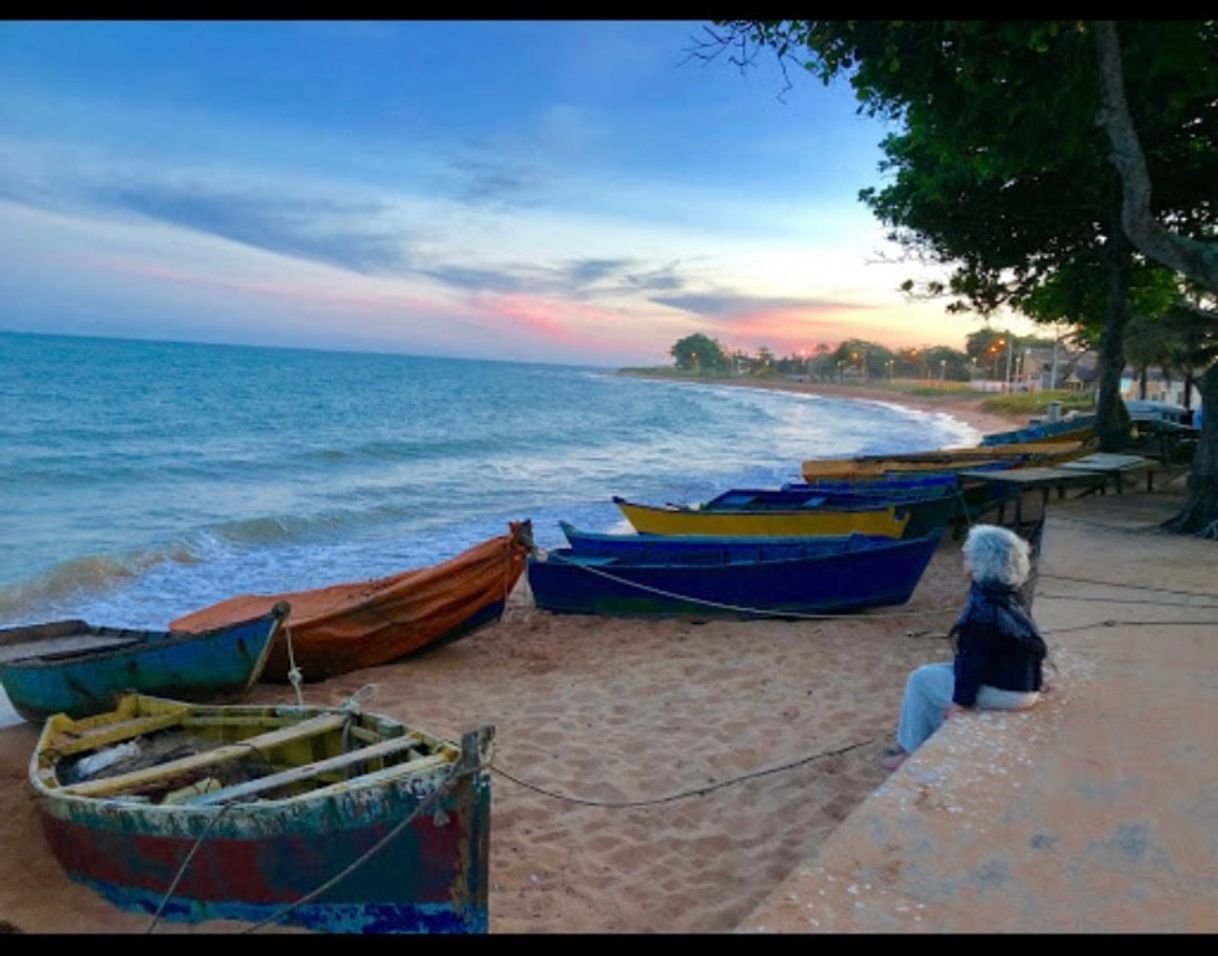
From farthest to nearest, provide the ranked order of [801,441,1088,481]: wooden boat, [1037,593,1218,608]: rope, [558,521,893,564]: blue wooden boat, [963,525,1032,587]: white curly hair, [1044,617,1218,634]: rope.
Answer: [801,441,1088,481]: wooden boat
[558,521,893,564]: blue wooden boat
[1037,593,1218,608]: rope
[1044,617,1218,634]: rope
[963,525,1032,587]: white curly hair

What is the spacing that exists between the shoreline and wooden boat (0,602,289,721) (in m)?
39.2

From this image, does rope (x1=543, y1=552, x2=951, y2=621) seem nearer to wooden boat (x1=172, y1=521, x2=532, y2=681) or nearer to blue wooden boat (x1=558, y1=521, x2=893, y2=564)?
blue wooden boat (x1=558, y1=521, x2=893, y2=564)

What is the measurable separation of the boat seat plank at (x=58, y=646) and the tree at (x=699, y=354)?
152 metres

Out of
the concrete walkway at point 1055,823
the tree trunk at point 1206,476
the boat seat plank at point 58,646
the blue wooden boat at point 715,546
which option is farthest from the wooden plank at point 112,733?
the tree trunk at point 1206,476

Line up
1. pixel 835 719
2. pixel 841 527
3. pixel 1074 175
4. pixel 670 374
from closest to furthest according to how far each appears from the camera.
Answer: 1. pixel 835 719
2. pixel 841 527
3. pixel 1074 175
4. pixel 670 374

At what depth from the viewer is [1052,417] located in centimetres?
2694

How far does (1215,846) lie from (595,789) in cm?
318

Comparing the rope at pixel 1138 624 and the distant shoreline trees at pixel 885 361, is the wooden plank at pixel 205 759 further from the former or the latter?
the distant shoreline trees at pixel 885 361

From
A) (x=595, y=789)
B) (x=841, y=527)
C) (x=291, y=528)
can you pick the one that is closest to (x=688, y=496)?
(x=291, y=528)

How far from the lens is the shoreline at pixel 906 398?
151 feet

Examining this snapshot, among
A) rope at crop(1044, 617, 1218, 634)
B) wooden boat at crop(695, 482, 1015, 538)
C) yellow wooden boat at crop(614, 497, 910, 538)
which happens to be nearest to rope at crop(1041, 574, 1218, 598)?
rope at crop(1044, 617, 1218, 634)

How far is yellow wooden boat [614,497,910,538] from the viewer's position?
1029cm

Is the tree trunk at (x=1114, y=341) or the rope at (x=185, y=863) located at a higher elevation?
the tree trunk at (x=1114, y=341)
